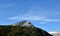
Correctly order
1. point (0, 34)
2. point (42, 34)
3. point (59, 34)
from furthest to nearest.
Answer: point (59, 34) < point (42, 34) < point (0, 34)

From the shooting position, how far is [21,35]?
14156 millimetres

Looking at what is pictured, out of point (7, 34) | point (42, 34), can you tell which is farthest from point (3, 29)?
point (42, 34)

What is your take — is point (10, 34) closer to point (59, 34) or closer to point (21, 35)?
point (21, 35)

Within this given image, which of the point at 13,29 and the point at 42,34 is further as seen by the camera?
the point at 42,34

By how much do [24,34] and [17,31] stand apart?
2.17 feet

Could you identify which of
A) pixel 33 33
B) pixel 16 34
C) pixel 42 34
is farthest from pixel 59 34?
pixel 16 34

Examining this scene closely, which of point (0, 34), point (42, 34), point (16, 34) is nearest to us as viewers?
point (0, 34)

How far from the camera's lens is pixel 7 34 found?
1320 centimetres

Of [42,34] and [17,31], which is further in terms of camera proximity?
[42,34]

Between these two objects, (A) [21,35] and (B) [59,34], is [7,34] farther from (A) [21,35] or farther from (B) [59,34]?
(B) [59,34]

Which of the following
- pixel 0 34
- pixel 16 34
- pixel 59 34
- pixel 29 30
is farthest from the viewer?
pixel 59 34

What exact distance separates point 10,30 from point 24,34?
4.22 ft

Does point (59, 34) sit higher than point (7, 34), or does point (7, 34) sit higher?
point (59, 34)

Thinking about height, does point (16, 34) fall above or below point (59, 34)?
below
